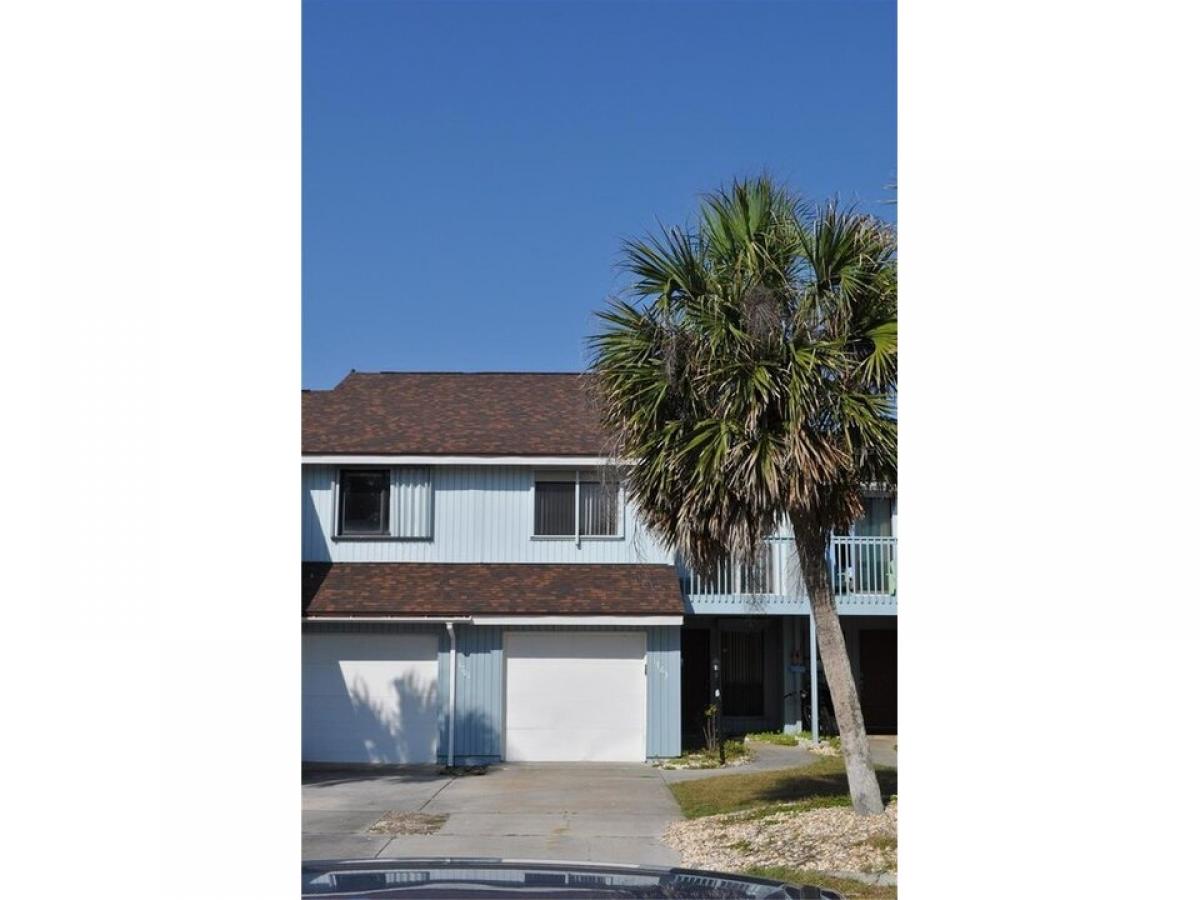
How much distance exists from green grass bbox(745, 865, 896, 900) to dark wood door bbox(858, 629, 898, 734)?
13.1m

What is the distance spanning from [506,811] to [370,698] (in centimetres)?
515

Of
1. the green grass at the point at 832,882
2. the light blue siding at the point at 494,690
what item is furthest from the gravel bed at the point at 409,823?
the light blue siding at the point at 494,690

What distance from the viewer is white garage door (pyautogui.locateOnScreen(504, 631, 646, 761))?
19234mm

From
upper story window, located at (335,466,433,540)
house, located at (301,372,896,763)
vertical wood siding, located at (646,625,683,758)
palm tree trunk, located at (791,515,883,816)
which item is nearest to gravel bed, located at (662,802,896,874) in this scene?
palm tree trunk, located at (791,515,883,816)

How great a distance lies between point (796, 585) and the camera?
→ 20531mm

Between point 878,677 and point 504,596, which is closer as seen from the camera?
point 504,596

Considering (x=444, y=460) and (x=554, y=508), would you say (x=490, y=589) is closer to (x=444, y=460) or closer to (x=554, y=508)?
(x=554, y=508)

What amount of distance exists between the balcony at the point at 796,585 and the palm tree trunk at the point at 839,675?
805 centimetres

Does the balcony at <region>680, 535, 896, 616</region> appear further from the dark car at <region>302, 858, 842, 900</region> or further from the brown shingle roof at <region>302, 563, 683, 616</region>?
the dark car at <region>302, 858, 842, 900</region>

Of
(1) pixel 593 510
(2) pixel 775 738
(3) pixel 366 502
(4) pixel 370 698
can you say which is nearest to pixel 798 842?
(4) pixel 370 698
